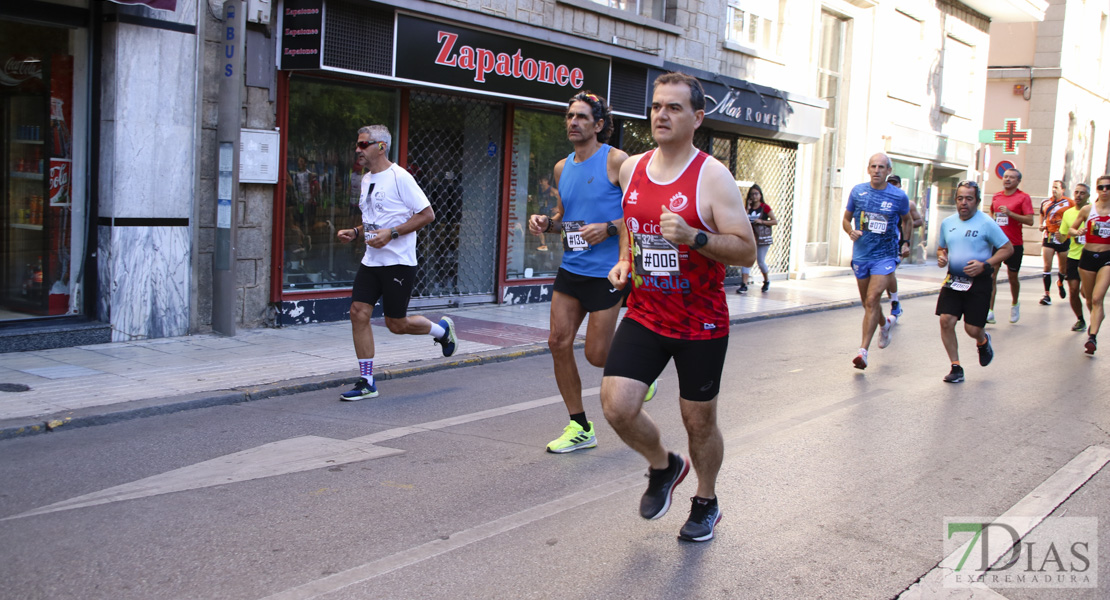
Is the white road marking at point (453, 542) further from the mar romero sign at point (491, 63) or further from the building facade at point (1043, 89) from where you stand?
the building facade at point (1043, 89)

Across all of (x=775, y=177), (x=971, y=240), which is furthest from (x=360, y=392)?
(x=775, y=177)

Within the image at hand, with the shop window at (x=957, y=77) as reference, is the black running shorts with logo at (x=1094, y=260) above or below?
below

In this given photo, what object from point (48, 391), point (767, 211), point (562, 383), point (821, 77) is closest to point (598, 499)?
point (562, 383)

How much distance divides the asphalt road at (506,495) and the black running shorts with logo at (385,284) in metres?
0.73

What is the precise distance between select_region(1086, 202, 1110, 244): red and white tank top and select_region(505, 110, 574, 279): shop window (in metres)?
6.06

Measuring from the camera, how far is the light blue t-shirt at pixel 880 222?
30.8ft

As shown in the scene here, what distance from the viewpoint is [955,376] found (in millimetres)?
8477

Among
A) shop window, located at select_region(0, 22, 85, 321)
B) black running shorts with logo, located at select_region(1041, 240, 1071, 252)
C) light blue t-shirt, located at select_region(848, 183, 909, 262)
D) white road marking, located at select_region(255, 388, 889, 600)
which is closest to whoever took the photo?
white road marking, located at select_region(255, 388, 889, 600)

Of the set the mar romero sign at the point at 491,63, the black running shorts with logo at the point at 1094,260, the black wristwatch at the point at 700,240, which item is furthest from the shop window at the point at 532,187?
the black wristwatch at the point at 700,240

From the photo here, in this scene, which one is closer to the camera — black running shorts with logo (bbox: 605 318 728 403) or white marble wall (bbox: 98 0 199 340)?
black running shorts with logo (bbox: 605 318 728 403)

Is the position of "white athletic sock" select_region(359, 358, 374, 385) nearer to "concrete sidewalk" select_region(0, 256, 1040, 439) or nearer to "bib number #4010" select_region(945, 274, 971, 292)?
"concrete sidewalk" select_region(0, 256, 1040, 439)

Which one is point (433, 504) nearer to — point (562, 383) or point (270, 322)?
point (562, 383)

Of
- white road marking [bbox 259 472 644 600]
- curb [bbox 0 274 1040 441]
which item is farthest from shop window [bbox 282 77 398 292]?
white road marking [bbox 259 472 644 600]

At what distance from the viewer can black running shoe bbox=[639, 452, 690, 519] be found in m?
4.30
